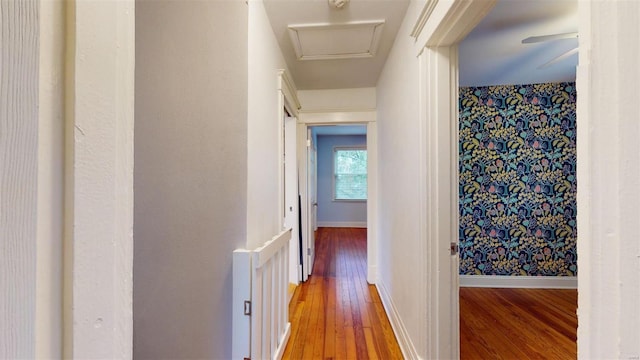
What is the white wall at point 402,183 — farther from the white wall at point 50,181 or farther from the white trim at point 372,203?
the white wall at point 50,181

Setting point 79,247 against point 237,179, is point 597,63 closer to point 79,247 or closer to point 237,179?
point 79,247

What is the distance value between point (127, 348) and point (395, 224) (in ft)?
6.28

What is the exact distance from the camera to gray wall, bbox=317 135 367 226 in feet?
22.5

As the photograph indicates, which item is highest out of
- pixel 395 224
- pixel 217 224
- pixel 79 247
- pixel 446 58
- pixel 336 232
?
pixel 446 58

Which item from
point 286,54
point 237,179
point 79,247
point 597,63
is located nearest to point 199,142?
point 237,179

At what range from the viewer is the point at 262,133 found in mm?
1556

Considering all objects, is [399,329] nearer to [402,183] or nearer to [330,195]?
[402,183]

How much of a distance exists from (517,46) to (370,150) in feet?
5.21

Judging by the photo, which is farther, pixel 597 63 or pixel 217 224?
pixel 217 224

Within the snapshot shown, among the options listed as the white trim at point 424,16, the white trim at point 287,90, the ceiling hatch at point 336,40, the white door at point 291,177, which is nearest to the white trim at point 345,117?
the white door at point 291,177

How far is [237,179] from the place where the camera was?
4.00 feet

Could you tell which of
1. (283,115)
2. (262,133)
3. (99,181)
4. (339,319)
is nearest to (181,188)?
(262,133)

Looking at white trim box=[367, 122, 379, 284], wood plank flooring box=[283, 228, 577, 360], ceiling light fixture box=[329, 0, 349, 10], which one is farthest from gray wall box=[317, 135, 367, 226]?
ceiling light fixture box=[329, 0, 349, 10]

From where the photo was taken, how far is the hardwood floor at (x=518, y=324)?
6.07 feet
